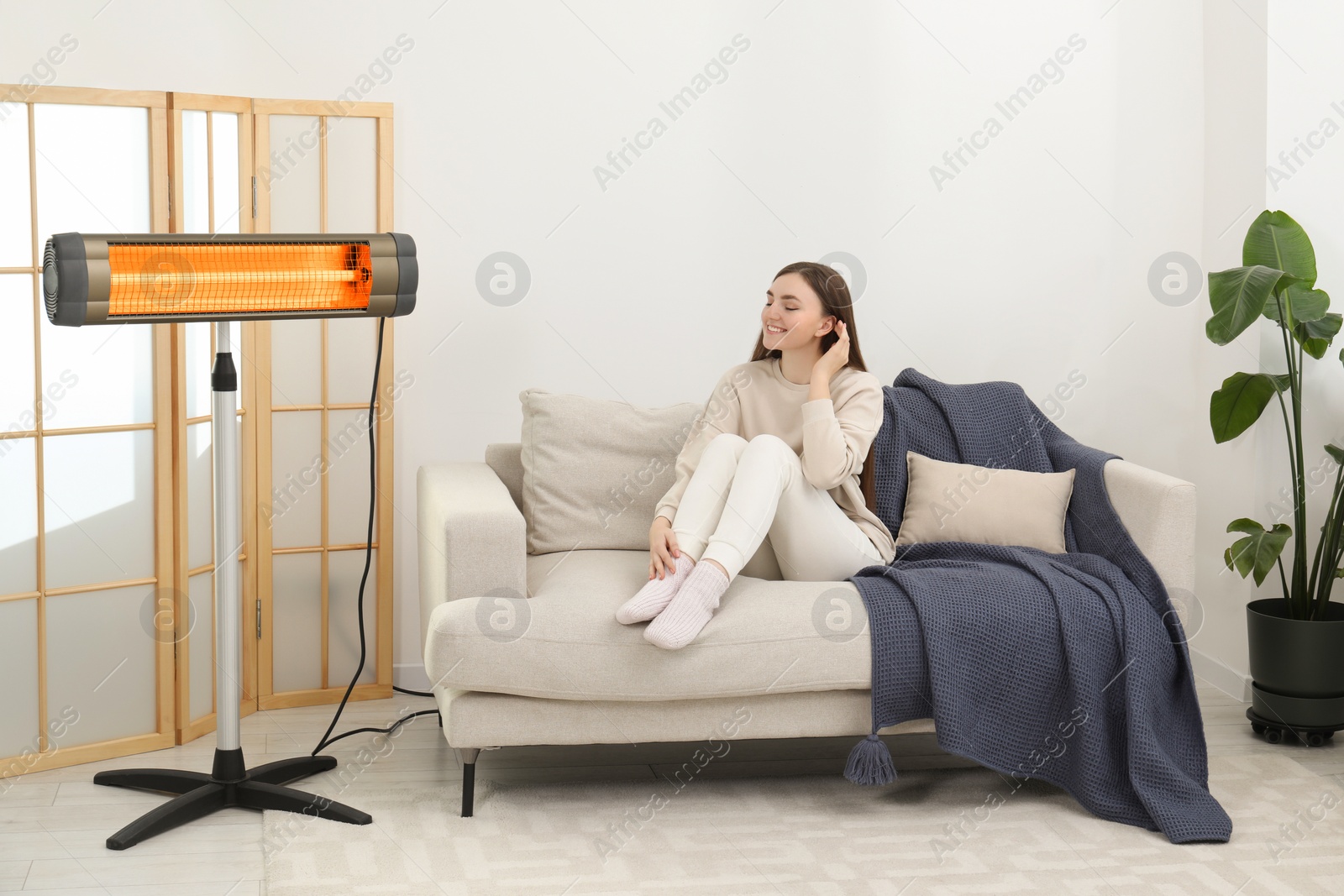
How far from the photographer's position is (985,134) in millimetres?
3566

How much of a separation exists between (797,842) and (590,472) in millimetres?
1074

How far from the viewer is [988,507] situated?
9.56 ft

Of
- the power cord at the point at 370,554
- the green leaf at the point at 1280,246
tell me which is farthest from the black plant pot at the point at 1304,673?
the power cord at the point at 370,554

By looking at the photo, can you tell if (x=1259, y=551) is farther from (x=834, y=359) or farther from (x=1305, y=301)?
(x=834, y=359)

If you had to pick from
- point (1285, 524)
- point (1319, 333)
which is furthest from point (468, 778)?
point (1319, 333)

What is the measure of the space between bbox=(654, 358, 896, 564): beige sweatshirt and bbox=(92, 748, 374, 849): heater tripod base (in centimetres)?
95

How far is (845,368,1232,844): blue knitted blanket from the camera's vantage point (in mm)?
2400

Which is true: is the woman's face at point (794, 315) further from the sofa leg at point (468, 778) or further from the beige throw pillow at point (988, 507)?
the sofa leg at point (468, 778)

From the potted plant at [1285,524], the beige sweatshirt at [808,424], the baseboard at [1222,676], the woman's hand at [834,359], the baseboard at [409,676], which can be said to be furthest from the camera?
the baseboard at [409,676]

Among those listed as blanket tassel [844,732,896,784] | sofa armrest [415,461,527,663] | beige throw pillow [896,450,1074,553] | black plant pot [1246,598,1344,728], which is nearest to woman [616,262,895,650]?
beige throw pillow [896,450,1074,553]

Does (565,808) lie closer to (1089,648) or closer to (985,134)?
(1089,648)

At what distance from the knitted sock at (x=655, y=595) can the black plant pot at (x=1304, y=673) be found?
1505 mm

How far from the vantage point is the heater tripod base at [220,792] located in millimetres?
2283

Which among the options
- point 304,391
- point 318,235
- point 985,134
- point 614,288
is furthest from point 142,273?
point 985,134
